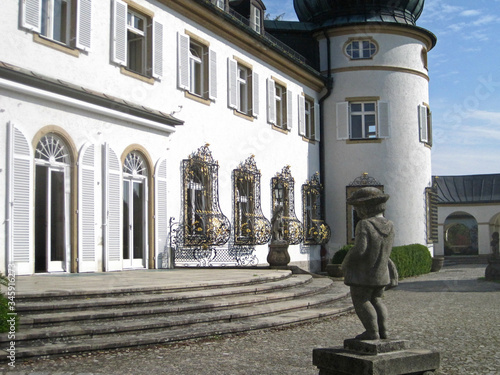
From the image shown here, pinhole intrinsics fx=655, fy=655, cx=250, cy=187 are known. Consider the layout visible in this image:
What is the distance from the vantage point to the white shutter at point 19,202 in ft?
34.3

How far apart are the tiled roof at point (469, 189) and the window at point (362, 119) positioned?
15038mm

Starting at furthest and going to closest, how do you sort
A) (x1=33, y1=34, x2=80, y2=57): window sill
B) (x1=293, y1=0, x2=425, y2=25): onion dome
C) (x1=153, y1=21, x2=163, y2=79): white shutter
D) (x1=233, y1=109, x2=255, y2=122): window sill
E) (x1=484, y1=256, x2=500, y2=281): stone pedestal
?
(x1=293, y1=0, x2=425, y2=25): onion dome → (x1=484, y1=256, x2=500, y2=281): stone pedestal → (x1=233, y1=109, x2=255, y2=122): window sill → (x1=153, y1=21, x2=163, y2=79): white shutter → (x1=33, y1=34, x2=80, y2=57): window sill

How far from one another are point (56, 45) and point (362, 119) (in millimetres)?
13957

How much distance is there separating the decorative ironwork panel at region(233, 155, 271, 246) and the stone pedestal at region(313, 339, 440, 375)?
1221cm

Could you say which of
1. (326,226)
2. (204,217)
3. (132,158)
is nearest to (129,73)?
(132,158)

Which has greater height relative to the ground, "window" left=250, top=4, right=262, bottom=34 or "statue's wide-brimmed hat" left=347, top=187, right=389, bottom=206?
"window" left=250, top=4, right=262, bottom=34

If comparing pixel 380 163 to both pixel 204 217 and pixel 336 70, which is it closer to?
pixel 336 70

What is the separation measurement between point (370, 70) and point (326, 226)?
5784mm

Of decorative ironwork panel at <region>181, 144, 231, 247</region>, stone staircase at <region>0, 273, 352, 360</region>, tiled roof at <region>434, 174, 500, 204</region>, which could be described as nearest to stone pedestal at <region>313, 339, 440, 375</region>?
stone staircase at <region>0, 273, 352, 360</region>

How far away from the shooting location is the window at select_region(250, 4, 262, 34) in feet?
66.7

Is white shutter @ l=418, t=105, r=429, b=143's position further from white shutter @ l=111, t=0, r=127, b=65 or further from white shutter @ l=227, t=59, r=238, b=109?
white shutter @ l=111, t=0, r=127, b=65

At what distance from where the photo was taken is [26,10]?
11.2m

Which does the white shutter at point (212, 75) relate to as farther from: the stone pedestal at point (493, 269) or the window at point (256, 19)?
the stone pedestal at point (493, 269)

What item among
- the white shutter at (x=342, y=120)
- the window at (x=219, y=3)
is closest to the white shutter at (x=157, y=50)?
the window at (x=219, y=3)
